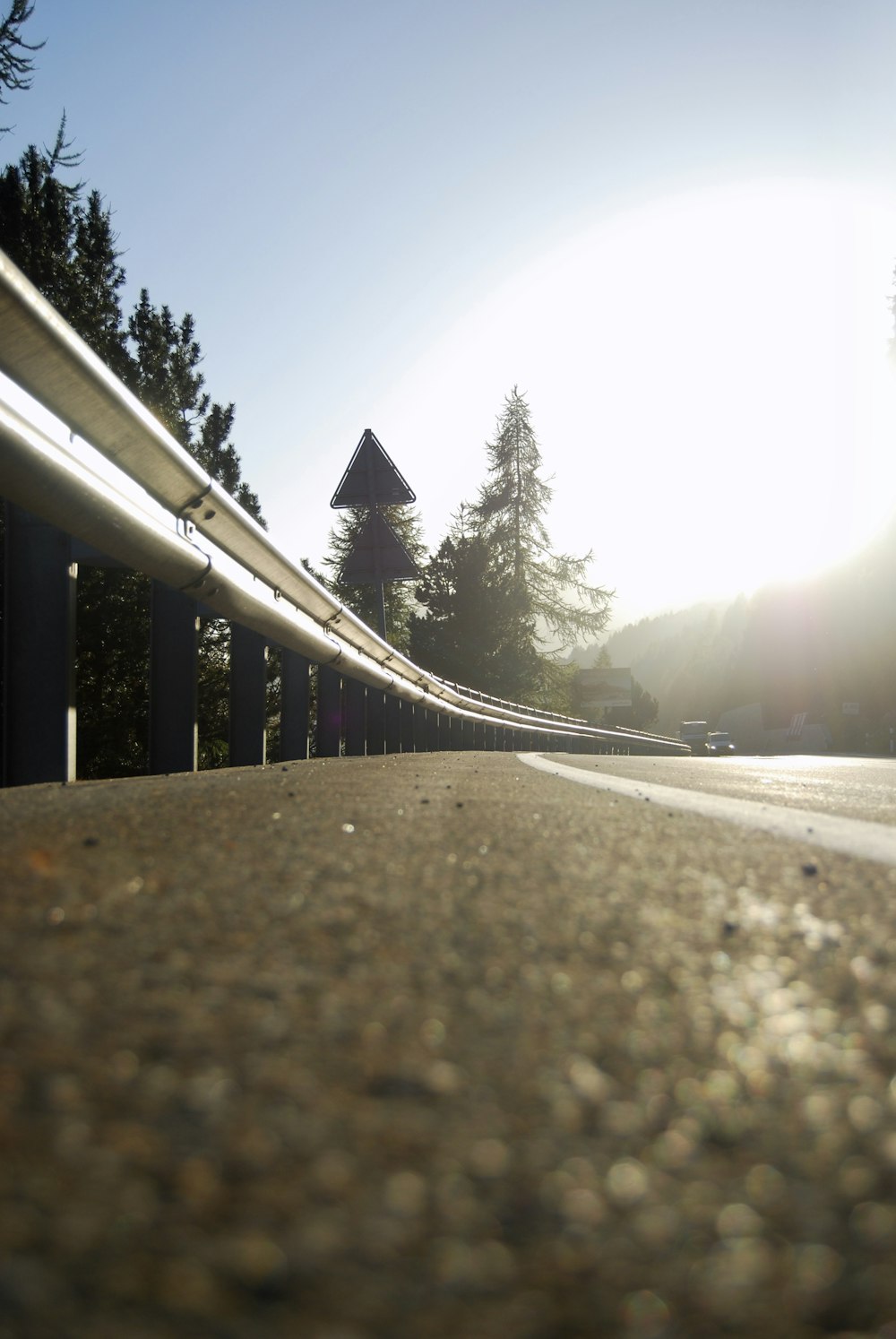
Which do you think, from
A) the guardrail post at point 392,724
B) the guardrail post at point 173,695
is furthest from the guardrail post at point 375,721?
the guardrail post at point 173,695

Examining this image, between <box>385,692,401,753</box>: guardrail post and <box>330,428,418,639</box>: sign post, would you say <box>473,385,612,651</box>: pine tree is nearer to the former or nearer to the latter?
<box>330,428,418,639</box>: sign post

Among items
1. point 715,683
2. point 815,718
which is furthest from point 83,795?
point 715,683

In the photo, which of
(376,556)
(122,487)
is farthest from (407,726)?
(122,487)

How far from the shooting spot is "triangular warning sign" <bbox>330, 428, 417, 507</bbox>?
20234mm

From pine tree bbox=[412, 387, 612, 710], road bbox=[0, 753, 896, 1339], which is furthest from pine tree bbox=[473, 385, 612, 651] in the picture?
road bbox=[0, 753, 896, 1339]

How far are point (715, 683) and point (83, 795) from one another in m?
155

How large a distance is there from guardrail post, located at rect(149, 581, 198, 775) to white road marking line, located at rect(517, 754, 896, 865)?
2.00 m

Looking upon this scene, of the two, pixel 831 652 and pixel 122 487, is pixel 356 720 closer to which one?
pixel 122 487

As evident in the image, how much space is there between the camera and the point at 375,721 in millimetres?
11656

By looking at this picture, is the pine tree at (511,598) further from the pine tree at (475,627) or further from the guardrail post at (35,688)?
the guardrail post at (35,688)

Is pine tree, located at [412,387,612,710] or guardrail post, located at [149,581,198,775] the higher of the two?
pine tree, located at [412,387,612,710]

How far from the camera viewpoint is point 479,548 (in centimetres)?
6347

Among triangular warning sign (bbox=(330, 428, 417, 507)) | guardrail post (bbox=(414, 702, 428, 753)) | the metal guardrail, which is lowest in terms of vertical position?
guardrail post (bbox=(414, 702, 428, 753))

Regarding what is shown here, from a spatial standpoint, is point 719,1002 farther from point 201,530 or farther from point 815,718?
point 815,718
